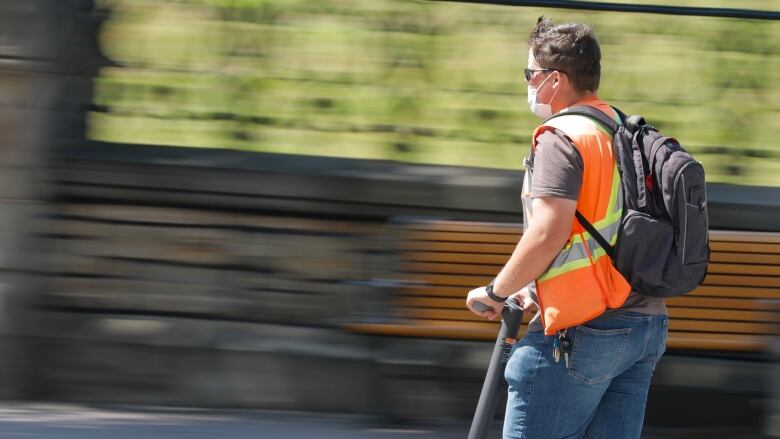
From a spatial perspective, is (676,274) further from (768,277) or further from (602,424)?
(768,277)

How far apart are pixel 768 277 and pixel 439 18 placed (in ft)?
5.86

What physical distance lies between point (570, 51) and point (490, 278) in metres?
1.96

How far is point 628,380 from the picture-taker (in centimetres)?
296

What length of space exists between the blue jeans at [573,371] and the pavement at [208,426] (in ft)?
6.39

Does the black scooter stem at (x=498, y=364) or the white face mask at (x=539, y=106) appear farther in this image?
the black scooter stem at (x=498, y=364)

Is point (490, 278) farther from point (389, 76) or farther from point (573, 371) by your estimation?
point (573, 371)

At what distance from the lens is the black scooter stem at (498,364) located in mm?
3029

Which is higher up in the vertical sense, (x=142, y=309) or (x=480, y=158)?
(x=480, y=158)

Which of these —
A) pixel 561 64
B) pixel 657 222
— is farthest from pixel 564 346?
pixel 561 64

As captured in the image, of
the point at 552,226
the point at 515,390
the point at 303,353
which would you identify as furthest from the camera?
the point at 303,353

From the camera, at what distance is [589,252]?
2.78 meters

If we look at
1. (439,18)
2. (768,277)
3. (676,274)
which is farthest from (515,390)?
(439,18)

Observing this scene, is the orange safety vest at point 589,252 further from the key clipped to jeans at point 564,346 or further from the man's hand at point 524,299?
the man's hand at point 524,299

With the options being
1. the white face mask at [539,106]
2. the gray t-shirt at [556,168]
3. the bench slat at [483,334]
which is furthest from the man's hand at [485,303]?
the bench slat at [483,334]
